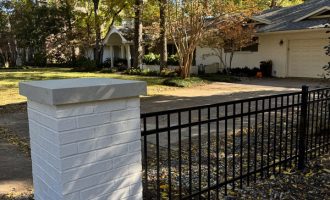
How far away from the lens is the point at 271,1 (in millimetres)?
40375

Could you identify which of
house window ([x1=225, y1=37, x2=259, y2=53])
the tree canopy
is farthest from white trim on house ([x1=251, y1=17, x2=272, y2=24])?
the tree canopy

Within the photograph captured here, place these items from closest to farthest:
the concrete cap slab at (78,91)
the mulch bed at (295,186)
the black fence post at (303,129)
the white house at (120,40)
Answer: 1. the concrete cap slab at (78,91)
2. the mulch bed at (295,186)
3. the black fence post at (303,129)
4. the white house at (120,40)

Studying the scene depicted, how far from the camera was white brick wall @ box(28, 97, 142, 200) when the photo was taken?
2.44 meters

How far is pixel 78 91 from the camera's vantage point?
238 centimetres

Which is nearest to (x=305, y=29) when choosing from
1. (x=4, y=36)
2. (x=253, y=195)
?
(x=253, y=195)

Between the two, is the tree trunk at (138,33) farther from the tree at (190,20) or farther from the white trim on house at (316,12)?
the white trim on house at (316,12)

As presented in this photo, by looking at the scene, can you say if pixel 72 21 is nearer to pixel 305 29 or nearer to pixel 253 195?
pixel 305 29

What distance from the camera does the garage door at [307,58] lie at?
738 inches

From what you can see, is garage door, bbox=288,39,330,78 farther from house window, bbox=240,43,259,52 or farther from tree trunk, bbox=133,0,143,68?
tree trunk, bbox=133,0,143,68

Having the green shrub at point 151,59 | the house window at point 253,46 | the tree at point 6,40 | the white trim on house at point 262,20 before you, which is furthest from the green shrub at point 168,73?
the tree at point 6,40

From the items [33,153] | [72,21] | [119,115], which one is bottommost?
[33,153]

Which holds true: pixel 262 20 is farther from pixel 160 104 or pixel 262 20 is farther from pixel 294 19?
pixel 160 104

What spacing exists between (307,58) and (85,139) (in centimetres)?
1897

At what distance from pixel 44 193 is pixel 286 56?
19423mm
